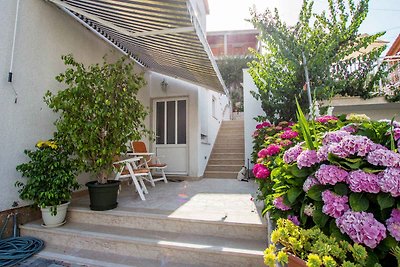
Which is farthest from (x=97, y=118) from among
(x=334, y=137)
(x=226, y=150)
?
(x=226, y=150)

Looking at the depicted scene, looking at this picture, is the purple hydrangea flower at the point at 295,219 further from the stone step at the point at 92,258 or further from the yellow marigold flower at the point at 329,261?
the stone step at the point at 92,258

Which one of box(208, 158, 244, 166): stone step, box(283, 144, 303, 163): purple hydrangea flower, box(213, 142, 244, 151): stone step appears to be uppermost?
box(283, 144, 303, 163): purple hydrangea flower

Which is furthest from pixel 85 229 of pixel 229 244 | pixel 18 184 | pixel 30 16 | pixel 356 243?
pixel 30 16

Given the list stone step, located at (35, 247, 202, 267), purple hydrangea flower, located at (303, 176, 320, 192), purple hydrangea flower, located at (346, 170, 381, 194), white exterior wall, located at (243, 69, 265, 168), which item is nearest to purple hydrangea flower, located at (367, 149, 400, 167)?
purple hydrangea flower, located at (346, 170, 381, 194)

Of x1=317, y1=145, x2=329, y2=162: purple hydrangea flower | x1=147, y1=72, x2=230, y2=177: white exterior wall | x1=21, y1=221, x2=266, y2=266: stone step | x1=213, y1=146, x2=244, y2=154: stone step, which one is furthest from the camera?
x1=213, y1=146, x2=244, y2=154: stone step

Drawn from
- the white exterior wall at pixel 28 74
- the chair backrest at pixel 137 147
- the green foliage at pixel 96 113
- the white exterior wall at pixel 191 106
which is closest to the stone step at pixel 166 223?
the green foliage at pixel 96 113

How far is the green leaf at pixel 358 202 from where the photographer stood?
159 cm

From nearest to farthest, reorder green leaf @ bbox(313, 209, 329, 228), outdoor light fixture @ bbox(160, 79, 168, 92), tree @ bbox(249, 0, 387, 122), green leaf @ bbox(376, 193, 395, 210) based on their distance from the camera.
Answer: green leaf @ bbox(376, 193, 395, 210) < green leaf @ bbox(313, 209, 329, 228) < tree @ bbox(249, 0, 387, 122) < outdoor light fixture @ bbox(160, 79, 168, 92)

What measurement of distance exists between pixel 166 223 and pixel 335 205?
2680 millimetres

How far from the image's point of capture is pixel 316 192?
185 centimetres

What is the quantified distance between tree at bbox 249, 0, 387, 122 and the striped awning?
6.34 feet

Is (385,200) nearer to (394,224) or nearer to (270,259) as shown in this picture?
(394,224)

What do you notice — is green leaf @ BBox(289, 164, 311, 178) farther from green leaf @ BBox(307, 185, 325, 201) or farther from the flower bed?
green leaf @ BBox(307, 185, 325, 201)

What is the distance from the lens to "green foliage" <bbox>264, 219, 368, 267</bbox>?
143 centimetres
